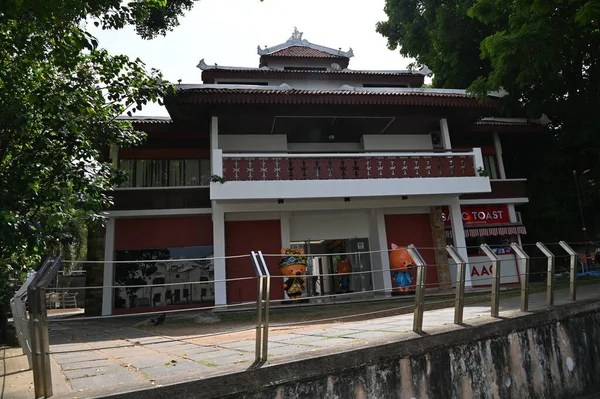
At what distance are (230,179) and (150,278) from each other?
4.19m

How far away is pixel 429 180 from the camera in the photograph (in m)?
11.4

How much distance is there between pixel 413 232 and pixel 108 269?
9.59m

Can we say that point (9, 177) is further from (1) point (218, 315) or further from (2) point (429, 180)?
(2) point (429, 180)

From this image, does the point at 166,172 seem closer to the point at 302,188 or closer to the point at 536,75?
the point at 302,188

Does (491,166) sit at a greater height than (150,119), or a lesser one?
lesser

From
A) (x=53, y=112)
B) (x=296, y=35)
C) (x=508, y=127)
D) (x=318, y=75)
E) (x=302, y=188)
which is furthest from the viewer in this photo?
(x=296, y=35)

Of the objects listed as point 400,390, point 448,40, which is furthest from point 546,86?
point 400,390

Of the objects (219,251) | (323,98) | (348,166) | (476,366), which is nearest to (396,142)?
(348,166)

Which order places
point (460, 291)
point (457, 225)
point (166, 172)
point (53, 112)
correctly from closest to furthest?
point (460, 291)
point (53, 112)
point (166, 172)
point (457, 225)

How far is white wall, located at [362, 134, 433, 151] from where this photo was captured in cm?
1355

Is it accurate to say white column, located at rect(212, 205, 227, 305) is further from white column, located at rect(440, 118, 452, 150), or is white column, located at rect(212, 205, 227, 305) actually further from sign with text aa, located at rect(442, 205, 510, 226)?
sign with text aa, located at rect(442, 205, 510, 226)

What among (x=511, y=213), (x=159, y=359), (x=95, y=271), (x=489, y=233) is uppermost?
(x=511, y=213)

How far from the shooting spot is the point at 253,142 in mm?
12977

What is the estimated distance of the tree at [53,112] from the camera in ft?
15.0
